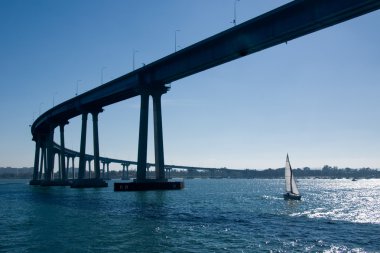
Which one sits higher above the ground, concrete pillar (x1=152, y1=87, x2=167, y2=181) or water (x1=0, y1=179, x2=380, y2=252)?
concrete pillar (x1=152, y1=87, x2=167, y2=181)

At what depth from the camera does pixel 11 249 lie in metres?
27.9

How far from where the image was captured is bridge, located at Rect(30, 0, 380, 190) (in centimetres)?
5295

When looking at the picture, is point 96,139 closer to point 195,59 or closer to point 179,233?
point 195,59

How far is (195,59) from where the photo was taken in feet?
253

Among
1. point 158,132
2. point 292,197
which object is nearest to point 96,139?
point 158,132

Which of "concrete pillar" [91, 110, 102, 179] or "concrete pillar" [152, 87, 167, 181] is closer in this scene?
"concrete pillar" [152, 87, 167, 181]

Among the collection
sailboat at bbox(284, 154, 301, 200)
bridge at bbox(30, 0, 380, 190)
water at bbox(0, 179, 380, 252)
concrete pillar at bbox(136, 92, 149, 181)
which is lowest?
water at bbox(0, 179, 380, 252)

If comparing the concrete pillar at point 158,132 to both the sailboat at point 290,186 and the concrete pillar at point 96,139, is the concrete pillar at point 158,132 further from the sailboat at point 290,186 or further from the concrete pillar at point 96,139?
the concrete pillar at point 96,139

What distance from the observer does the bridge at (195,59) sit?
5295 cm

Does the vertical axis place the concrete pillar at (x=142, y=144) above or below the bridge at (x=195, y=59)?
below

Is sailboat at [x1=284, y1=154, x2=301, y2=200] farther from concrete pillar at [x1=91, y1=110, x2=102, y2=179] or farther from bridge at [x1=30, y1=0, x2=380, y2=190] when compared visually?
concrete pillar at [x1=91, y1=110, x2=102, y2=179]

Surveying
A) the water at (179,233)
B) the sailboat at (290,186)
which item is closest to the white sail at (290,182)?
the sailboat at (290,186)

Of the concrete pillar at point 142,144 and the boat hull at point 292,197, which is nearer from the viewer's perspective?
the boat hull at point 292,197

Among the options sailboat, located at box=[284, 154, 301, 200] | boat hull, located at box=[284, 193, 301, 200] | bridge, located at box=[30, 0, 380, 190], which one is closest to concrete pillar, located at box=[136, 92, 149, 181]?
bridge, located at box=[30, 0, 380, 190]
